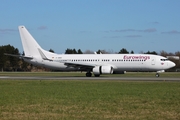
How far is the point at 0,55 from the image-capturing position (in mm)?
117438

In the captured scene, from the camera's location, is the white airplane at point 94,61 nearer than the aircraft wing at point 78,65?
Yes

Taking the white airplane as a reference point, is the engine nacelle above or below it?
below

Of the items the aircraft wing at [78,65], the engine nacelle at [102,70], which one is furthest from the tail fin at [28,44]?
the engine nacelle at [102,70]

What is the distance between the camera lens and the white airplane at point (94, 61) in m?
50.2

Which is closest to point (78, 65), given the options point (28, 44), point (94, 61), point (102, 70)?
point (94, 61)

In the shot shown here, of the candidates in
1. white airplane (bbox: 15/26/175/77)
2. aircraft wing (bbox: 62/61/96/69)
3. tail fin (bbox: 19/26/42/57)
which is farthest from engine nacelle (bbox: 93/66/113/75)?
tail fin (bbox: 19/26/42/57)

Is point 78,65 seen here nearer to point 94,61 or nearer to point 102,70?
point 94,61

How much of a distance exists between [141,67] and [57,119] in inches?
1549

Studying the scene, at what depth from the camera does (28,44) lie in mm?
55250

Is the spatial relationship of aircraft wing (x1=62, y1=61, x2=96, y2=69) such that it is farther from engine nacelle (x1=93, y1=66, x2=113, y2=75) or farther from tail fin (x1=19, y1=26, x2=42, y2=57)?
tail fin (x1=19, y1=26, x2=42, y2=57)

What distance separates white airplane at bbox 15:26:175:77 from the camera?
50188 millimetres

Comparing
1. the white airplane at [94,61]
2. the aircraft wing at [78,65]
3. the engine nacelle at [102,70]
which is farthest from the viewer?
the aircraft wing at [78,65]

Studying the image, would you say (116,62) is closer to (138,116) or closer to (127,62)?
(127,62)

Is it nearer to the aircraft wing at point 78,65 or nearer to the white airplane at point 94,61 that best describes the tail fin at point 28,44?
the white airplane at point 94,61
